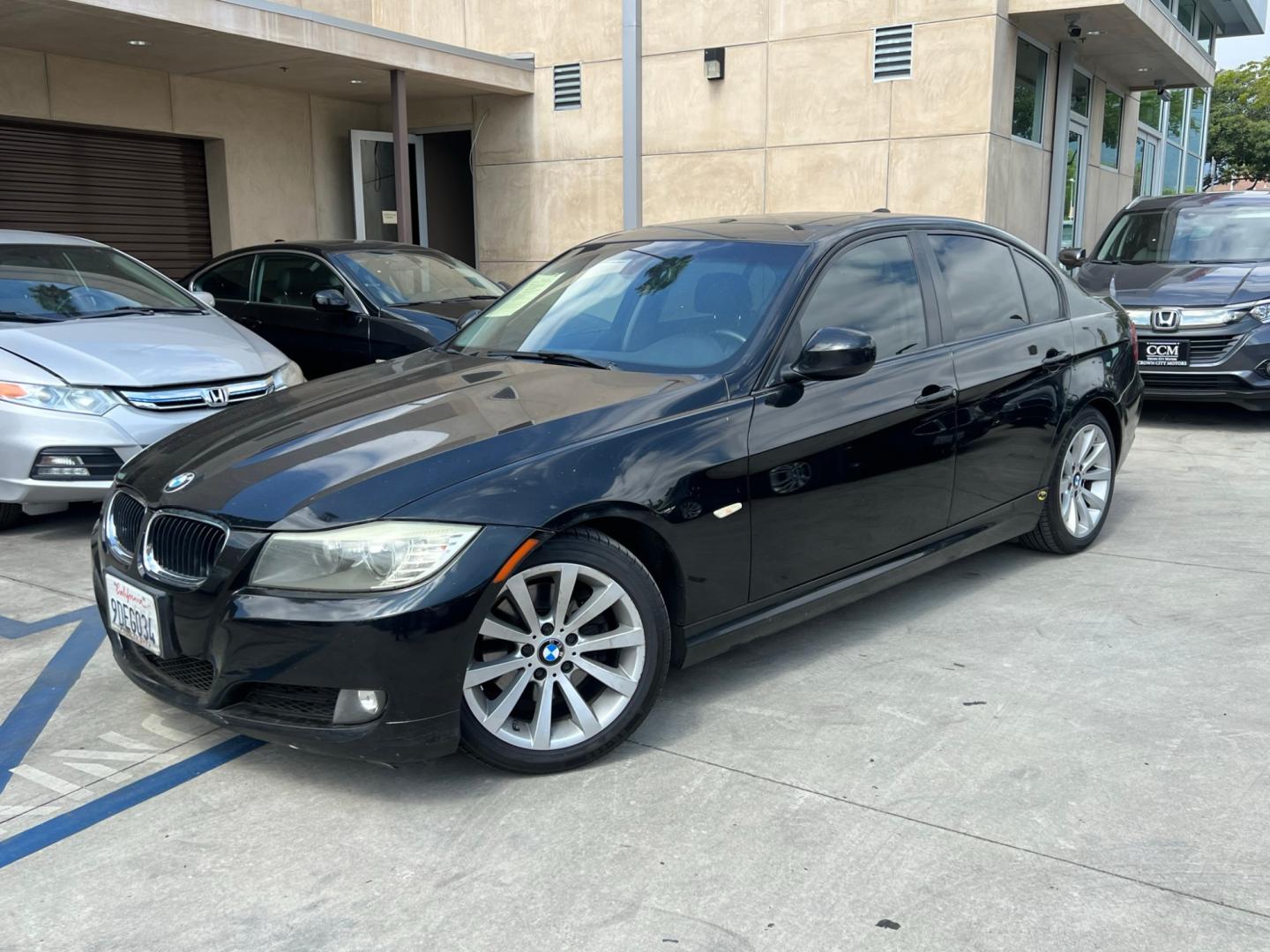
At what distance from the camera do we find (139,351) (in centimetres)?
615

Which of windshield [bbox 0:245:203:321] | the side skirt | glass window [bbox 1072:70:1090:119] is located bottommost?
the side skirt

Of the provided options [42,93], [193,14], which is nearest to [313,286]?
[193,14]

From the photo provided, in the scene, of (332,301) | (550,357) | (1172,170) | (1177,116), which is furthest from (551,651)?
(1177,116)

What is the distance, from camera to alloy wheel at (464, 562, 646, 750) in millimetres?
3211

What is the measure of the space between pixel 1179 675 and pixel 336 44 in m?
10.6

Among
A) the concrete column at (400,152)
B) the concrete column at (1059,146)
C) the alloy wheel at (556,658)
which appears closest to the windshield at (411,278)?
the concrete column at (400,152)

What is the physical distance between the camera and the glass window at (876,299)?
4.20 metres

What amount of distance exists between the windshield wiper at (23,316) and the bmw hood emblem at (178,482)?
3526 mm

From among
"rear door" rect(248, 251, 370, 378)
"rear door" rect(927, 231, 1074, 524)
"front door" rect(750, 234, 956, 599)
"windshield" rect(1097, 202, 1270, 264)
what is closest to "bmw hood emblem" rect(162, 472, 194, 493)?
"front door" rect(750, 234, 956, 599)

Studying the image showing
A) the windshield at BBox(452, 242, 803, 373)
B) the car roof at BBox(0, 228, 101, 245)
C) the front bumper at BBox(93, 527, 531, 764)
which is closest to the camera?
the front bumper at BBox(93, 527, 531, 764)

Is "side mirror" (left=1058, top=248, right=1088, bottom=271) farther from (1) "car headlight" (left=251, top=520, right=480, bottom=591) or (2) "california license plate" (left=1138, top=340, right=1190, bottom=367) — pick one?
(1) "car headlight" (left=251, top=520, right=480, bottom=591)

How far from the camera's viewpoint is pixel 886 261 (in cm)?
455

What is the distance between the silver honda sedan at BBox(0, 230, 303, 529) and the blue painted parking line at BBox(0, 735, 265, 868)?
2.58m

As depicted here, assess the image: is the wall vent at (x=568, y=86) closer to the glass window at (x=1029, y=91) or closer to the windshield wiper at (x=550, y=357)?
the glass window at (x=1029, y=91)
